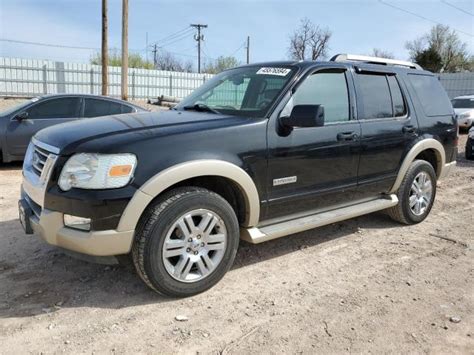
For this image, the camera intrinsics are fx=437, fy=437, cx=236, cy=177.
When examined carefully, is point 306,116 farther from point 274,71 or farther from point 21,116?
point 21,116

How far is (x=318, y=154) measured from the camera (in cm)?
397

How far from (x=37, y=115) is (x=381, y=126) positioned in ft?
20.5

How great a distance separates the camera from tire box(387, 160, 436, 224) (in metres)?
5.07

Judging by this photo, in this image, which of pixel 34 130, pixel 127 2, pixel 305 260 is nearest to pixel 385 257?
pixel 305 260

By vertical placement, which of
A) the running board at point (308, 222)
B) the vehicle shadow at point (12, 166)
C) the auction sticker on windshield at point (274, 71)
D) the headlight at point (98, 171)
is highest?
the auction sticker on windshield at point (274, 71)

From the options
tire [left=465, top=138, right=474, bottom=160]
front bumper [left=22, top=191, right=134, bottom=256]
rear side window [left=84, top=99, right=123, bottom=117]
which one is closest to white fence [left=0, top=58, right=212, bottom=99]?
rear side window [left=84, top=99, right=123, bottom=117]

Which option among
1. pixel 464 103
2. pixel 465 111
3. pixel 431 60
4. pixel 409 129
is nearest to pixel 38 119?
pixel 409 129

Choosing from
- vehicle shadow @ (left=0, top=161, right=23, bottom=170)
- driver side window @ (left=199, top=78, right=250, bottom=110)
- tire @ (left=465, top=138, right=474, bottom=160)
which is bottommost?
vehicle shadow @ (left=0, top=161, right=23, bottom=170)

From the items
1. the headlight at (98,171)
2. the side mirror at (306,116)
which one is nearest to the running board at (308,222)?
the side mirror at (306,116)

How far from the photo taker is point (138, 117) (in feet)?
12.3

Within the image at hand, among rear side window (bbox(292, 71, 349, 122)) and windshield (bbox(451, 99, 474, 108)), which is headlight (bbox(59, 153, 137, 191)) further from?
windshield (bbox(451, 99, 474, 108))

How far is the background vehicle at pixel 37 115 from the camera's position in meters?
7.77

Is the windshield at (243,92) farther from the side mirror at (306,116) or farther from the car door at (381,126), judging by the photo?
the car door at (381,126)

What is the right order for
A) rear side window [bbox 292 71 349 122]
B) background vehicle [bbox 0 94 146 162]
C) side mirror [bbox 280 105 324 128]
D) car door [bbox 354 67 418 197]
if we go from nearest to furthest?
side mirror [bbox 280 105 324 128] → rear side window [bbox 292 71 349 122] → car door [bbox 354 67 418 197] → background vehicle [bbox 0 94 146 162]
